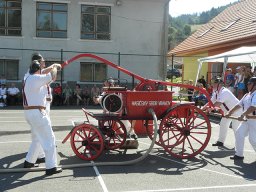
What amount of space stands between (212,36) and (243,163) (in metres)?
18.6

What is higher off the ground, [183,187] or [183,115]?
[183,115]

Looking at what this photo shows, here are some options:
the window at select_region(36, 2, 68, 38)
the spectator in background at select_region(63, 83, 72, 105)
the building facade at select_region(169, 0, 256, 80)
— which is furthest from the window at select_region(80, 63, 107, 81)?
the building facade at select_region(169, 0, 256, 80)

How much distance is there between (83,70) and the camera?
2284 centimetres

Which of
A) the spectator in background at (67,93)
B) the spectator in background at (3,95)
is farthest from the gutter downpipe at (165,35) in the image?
the spectator in background at (3,95)

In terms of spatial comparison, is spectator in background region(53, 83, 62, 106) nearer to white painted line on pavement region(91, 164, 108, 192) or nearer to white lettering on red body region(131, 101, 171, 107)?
white lettering on red body region(131, 101, 171, 107)

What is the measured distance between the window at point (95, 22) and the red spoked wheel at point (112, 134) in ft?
50.3

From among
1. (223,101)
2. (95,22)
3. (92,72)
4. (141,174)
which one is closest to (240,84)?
Result: (223,101)

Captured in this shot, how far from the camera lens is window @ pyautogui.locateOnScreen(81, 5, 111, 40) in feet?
74.4

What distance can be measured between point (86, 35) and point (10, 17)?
453 centimetres

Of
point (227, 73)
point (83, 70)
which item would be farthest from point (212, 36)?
point (227, 73)

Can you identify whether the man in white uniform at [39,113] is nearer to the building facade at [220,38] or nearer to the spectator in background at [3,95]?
the spectator in background at [3,95]

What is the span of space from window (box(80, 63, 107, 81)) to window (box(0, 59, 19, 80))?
12.5 ft

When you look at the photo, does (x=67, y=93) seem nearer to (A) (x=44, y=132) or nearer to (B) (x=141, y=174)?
(A) (x=44, y=132)

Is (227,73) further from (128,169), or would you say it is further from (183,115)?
(128,169)
